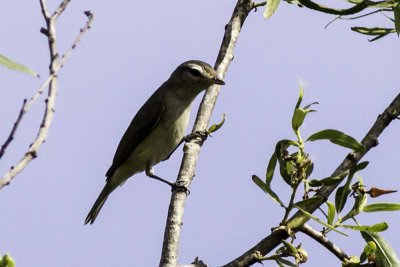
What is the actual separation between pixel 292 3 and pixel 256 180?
1.29 meters

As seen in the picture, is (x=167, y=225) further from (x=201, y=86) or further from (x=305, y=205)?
(x=201, y=86)

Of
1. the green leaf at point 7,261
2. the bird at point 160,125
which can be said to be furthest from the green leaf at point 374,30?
the bird at point 160,125

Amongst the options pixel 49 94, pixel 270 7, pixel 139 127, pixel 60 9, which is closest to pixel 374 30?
pixel 270 7

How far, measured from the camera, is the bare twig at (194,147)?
10.9 ft

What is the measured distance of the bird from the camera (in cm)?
680

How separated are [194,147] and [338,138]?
1.50 m

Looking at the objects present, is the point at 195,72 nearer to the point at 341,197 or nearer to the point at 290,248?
the point at 341,197

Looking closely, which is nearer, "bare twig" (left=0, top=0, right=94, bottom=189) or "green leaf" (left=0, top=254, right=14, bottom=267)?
"bare twig" (left=0, top=0, right=94, bottom=189)

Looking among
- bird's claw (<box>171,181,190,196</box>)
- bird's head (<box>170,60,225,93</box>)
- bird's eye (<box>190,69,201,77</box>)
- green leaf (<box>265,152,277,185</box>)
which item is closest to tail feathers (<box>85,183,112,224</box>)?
bird's head (<box>170,60,225,93</box>)

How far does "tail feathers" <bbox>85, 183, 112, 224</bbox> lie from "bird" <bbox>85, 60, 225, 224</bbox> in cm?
30

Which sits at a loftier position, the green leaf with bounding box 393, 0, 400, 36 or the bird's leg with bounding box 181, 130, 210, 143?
the green leaf with bounding box 393, 0, 400, 36

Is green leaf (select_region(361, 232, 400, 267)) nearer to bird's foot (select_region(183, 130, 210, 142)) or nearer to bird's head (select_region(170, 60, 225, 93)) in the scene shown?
bird's foot (select_region(183, 130, 210, 142))

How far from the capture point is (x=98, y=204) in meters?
7.70

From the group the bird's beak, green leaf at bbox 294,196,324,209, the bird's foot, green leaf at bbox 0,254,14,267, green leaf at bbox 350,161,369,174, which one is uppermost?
the bird's beak
